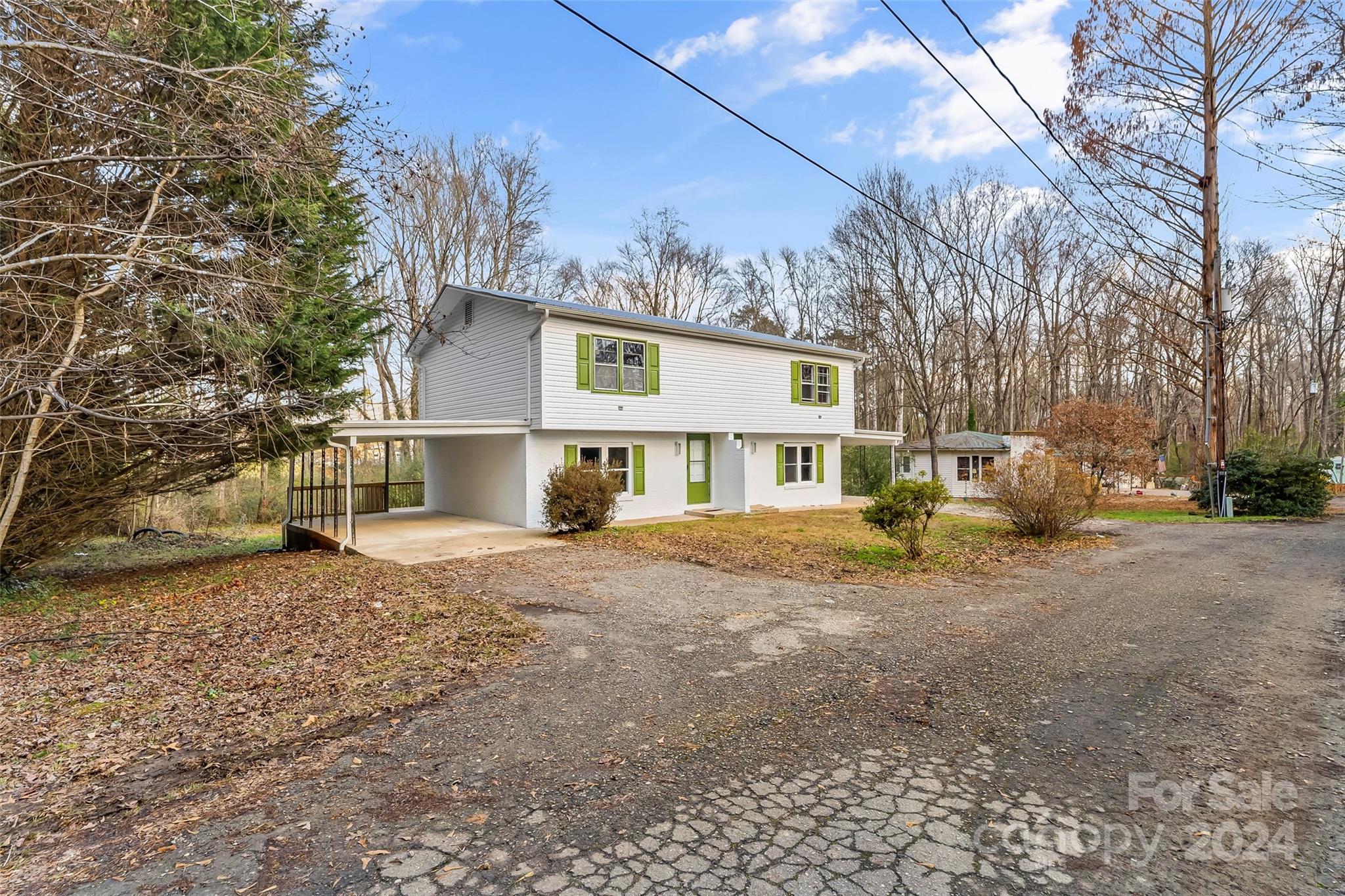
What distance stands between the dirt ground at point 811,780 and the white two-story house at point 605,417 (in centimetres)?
859

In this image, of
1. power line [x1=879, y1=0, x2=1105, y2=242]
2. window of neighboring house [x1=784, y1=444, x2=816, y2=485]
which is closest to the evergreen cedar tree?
power line [x1=879, y1=0, x2=1105, y2=242]

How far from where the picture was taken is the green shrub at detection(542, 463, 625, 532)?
42.0 ft

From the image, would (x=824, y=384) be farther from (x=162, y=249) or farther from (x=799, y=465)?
(x=162, y=249)

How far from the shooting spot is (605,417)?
1492 cm

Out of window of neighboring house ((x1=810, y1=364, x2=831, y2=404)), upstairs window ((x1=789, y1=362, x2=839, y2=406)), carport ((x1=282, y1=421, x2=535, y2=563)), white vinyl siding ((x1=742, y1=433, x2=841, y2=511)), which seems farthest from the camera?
window of neighboring house ((x1=810, y1=364, x2=831, y2=404))

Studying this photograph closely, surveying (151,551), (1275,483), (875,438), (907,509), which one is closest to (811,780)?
(907,509)

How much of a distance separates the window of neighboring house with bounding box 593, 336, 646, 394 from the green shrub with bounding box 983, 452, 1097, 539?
8143 millimetres

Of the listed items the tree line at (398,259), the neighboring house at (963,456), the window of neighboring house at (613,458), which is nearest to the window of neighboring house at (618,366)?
the window of neighboring house at (613,458)

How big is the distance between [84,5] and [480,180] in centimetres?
2144

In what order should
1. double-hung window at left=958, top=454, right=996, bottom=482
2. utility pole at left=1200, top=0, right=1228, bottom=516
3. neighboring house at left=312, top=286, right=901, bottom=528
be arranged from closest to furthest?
neighboring house at left=312, top=286, right=901, bottom=528 → utility pole at left=1200, top=0, right=1228, bottom=516 → double-hung window at left=958, top=454, right=996, bottom=482

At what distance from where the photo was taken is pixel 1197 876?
2.38 m

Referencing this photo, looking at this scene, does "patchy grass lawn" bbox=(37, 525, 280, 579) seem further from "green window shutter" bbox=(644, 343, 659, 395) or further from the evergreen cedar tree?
"green window shutter" bbox=(644, 343, 659, 395)

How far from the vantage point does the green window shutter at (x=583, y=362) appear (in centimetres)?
1434

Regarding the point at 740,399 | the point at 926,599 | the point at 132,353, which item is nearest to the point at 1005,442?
the point at 740,399
